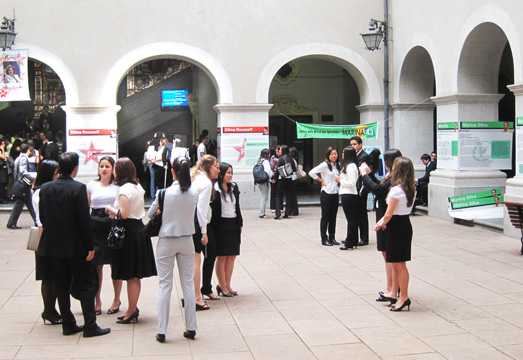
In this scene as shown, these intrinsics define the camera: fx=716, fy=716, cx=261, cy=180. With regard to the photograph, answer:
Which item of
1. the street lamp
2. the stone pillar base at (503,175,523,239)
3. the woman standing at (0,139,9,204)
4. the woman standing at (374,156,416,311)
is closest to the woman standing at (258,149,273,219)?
the stone pillar base at (503,175,523,239)

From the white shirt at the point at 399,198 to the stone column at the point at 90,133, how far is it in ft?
36.1

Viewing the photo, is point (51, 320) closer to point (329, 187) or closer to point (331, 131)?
point (329, 187)

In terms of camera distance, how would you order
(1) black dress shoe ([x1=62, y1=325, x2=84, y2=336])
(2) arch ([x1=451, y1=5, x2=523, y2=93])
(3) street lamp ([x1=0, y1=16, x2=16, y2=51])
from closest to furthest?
(1) black dress shoe ([x1=62, y1=325, x2=84, y2=336]), (2) arch ([x1=451, y1=5, x2=523, y2=93]), (3) street lamp ([x1=0, y1=16, x2=16, y2=51])

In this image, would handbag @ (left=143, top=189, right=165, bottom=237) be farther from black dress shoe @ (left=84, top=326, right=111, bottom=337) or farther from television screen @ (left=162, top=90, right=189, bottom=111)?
television screen @ (left=162, top=90, right=189, bottom=111)

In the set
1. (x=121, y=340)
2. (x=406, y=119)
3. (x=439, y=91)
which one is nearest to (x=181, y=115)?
(x=406, y=119)

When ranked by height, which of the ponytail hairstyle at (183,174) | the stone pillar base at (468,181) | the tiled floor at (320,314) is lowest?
the tiled floor at (320,314)

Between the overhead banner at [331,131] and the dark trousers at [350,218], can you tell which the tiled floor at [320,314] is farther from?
the overhead banner at [331,131]

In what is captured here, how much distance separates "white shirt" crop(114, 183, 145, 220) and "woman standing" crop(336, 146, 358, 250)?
4.94 meters

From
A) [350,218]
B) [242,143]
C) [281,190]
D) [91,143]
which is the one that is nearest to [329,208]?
[350,218]

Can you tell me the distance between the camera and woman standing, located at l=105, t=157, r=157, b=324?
22.2ft

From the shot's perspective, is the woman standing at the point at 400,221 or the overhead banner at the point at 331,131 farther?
the overhead banner at the point at 331,131

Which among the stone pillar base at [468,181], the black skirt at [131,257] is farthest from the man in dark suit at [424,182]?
the black skirt at [131,257]

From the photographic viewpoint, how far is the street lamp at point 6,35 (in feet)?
52.7

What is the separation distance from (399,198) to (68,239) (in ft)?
10.6
